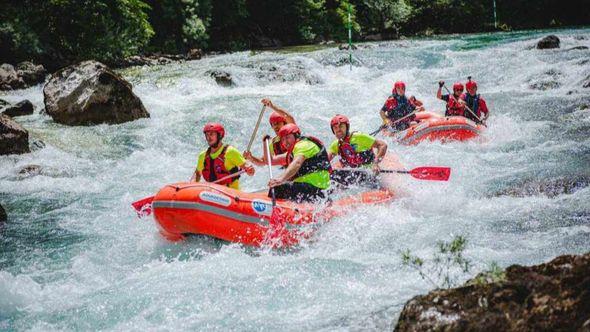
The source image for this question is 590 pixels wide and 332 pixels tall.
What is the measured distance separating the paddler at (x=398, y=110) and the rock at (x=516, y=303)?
311 inches

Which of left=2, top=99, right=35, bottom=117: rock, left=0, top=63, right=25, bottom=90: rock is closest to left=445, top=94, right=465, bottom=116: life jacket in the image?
left=2, top=99, right=35, bottom=117: rock

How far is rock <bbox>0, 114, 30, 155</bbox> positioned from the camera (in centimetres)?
932

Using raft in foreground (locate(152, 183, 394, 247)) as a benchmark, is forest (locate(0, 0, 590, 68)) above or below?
above

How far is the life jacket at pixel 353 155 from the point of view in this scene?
718 centimetres

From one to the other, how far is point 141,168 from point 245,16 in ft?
73.5

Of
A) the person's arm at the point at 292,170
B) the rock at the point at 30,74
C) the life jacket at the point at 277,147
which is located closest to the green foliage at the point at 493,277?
the person's arm at the point at 292,170

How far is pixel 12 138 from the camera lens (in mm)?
9367

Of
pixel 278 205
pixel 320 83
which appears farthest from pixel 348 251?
pixel 320 83

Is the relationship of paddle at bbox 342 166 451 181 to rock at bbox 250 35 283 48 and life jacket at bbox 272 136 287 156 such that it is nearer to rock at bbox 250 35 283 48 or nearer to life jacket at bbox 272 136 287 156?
life jacket at bbox 272 136 287 156

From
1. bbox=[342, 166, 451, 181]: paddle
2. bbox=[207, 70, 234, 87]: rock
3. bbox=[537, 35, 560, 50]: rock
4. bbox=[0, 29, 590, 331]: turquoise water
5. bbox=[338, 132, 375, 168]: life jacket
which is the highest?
bbox=[537, 35, 560, 50]: rock

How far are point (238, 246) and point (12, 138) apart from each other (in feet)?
19.4

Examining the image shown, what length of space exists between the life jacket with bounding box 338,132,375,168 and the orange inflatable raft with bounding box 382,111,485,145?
286 centimetres

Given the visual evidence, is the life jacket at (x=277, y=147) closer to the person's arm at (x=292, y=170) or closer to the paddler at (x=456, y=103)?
the person's arm at (x=292, y=170)

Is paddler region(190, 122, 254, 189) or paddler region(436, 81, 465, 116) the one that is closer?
paddler region(190, 122, 254, 189)
